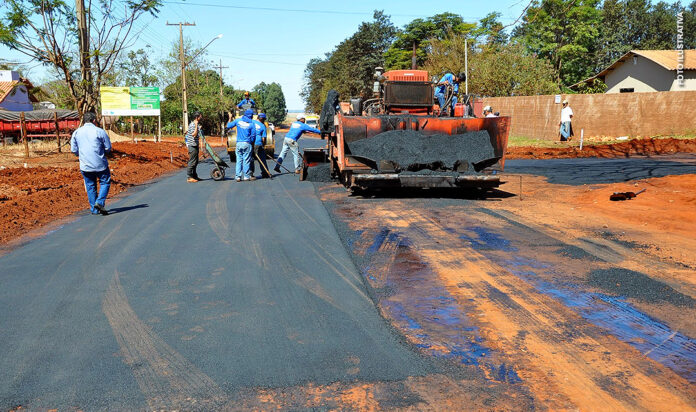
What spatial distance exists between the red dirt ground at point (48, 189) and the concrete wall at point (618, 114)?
1625 cm

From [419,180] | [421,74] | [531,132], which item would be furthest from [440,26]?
[419,180]

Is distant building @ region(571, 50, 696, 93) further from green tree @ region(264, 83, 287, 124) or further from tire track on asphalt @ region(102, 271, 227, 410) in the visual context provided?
green tree @ region(264, 83, 287, 124)

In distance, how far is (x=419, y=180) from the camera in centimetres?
1050

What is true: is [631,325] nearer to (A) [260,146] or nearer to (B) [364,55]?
(A) [260,146]

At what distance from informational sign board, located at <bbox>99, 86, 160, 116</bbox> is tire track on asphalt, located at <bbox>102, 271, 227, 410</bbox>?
3033 centimetres

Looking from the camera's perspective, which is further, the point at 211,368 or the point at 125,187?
the point at 125,187

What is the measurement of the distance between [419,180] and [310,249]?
13.7 ft

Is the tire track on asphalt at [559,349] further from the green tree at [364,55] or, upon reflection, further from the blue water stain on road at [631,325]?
the green tree at [364,55]

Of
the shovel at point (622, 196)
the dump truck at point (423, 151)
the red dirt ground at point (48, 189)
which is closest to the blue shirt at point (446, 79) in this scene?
the dump truck at point (423, 151)

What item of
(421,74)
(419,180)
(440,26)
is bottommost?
(419,180)

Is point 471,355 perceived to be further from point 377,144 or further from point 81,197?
point 81,197

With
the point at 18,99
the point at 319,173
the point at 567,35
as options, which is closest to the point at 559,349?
the point at 319,173

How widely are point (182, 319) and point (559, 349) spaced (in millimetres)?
2928

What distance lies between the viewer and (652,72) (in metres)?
35.0
